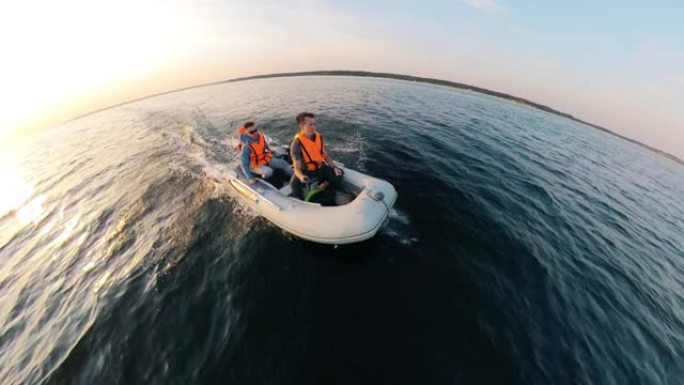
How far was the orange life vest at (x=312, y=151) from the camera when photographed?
22.8 ft

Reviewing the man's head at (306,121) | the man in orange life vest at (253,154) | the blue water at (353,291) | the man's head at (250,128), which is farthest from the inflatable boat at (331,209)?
the man's head at (306,121)

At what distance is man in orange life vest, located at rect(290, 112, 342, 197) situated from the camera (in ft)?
22.0

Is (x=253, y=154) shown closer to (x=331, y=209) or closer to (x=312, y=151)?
(x=312, y=151)

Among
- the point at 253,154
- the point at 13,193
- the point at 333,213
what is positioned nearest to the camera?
the point at 333,213

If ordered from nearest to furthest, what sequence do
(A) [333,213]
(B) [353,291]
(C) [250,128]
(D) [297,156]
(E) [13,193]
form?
1. (B) [353,291]
2. (A) [333,213]
3. (D) [297,156]
4. (C) [250,128]
5. (E) [13,193]

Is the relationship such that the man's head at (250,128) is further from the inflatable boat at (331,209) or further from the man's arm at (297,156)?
the man's arm at (297,156)

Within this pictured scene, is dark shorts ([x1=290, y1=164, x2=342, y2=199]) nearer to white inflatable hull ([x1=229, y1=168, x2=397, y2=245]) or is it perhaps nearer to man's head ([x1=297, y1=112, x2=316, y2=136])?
white inflatable hull ([x1=229, y1=168, x2=397, y2=245])

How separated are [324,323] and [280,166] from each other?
5.72 meters

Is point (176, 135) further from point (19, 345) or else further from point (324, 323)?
point (324, 323)

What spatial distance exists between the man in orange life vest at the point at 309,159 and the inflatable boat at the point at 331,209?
29 cm

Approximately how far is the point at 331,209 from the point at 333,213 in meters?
0.17

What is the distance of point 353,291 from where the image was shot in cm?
550

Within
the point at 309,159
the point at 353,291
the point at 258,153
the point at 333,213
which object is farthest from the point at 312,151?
the point at 353,291

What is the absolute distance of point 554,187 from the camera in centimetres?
1209
